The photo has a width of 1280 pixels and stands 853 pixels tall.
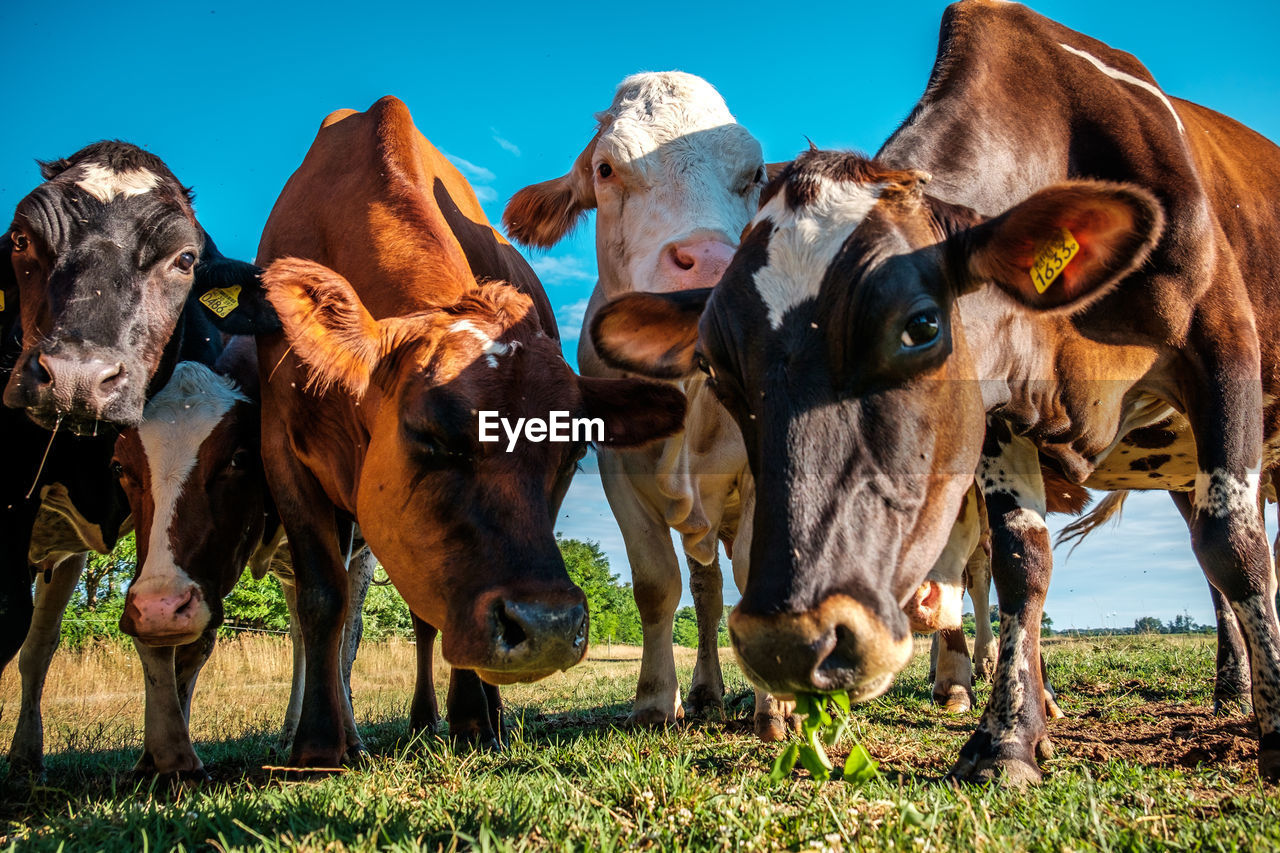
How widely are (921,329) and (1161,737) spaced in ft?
9.38

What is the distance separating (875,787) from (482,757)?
1681mm

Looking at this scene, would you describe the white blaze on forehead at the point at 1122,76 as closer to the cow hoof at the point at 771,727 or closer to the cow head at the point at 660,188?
the cow head at the point at 660,188

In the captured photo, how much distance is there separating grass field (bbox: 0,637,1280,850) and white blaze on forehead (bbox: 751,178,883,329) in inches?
55.1

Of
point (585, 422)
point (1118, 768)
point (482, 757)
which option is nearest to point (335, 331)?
point (585, 422)

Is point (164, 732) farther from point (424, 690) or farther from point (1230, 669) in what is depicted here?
point (1230, 669)

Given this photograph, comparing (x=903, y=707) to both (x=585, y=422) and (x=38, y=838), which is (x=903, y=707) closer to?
(x=585, y=422)

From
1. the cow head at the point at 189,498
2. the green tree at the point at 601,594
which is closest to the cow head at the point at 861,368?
the cow head at the point at 189,498

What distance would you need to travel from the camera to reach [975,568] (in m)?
7.72

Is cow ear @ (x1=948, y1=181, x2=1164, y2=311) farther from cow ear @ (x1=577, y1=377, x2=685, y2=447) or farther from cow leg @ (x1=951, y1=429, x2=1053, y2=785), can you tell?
cow ear @ (x1=577, y1=377, x2=685, y2=447)

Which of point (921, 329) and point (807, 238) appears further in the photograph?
point (807, 238)

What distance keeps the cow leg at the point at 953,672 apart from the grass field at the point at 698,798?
1.05 ft

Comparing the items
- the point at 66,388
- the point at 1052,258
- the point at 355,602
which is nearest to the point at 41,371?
the point at 66,388

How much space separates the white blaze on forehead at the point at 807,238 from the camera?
293 centimetres

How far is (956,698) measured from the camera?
242 inches
